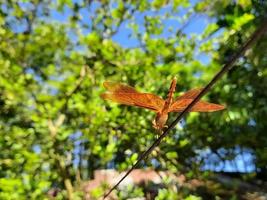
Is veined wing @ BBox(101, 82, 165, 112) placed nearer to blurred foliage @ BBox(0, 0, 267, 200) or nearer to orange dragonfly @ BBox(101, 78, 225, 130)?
orange dragonfly @ BBox(101, 78, 225, 130)

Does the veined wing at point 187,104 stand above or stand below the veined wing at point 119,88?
below

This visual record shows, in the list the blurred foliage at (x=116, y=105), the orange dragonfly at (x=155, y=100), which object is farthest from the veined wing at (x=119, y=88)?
the blurred foliage at (x=116, y=105)

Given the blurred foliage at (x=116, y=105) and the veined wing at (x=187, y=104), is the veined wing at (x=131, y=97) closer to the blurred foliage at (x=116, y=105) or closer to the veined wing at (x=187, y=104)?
the veined wing at (x=187, y=104)

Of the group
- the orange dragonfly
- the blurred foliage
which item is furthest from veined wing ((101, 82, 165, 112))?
the blurred foliage

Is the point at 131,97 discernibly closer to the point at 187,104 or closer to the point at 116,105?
the point at 187,104

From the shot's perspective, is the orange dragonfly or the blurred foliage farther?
the blurred foliage

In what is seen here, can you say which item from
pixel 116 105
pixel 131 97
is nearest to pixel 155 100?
pixel 131 97

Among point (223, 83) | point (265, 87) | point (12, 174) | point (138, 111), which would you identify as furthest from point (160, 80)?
point (12, 174)
